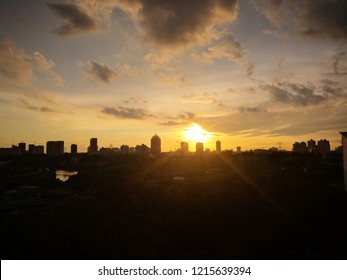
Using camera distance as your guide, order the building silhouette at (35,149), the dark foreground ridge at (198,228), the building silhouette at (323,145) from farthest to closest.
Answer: the building silhouette at (35,149) → the building silhouette at (323,145) → the dark foreground ridge at (198,228)

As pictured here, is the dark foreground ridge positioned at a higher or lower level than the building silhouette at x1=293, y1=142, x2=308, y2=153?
lower

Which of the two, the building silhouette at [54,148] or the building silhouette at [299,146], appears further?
the building silhouette at [54,148]

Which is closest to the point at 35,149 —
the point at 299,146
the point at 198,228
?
the point at 299,146

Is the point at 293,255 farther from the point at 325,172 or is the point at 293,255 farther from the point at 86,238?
the point at 325,172

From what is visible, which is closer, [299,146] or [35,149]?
[299,146]

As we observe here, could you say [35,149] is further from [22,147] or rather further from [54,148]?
[54,148]

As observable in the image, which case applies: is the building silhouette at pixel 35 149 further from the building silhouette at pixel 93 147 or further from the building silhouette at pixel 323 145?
the building silhouette at pixel 323 145

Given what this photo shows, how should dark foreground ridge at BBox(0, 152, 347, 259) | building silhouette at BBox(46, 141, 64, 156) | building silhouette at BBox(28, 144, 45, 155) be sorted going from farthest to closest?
1. building silhouette at BBox(28, 144, 45, 155)
2. building silhouette at BBox(46, 141, 64, 156)
3. dark foreground ridge at BBox(0, 152, 347, 259)

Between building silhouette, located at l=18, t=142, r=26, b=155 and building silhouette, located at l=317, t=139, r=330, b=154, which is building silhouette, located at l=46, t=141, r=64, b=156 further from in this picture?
building silhouette, located at l=317, t=139, r=330, b=154

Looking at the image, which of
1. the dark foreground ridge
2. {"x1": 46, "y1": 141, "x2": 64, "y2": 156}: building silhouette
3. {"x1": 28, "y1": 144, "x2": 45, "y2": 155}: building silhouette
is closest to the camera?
the dark foreground ridge

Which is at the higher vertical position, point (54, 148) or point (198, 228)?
point (54, 148)

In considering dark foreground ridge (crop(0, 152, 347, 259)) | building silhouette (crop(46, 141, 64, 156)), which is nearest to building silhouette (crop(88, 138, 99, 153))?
building silhouette (crop(46, 141, 64, 156))

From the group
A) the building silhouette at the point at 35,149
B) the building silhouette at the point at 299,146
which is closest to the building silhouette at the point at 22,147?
the building silhouette at the point at 35,149

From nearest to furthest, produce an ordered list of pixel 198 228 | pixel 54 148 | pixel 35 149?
pixel 198 228 < pixel 54 148 < pixel 35 149
